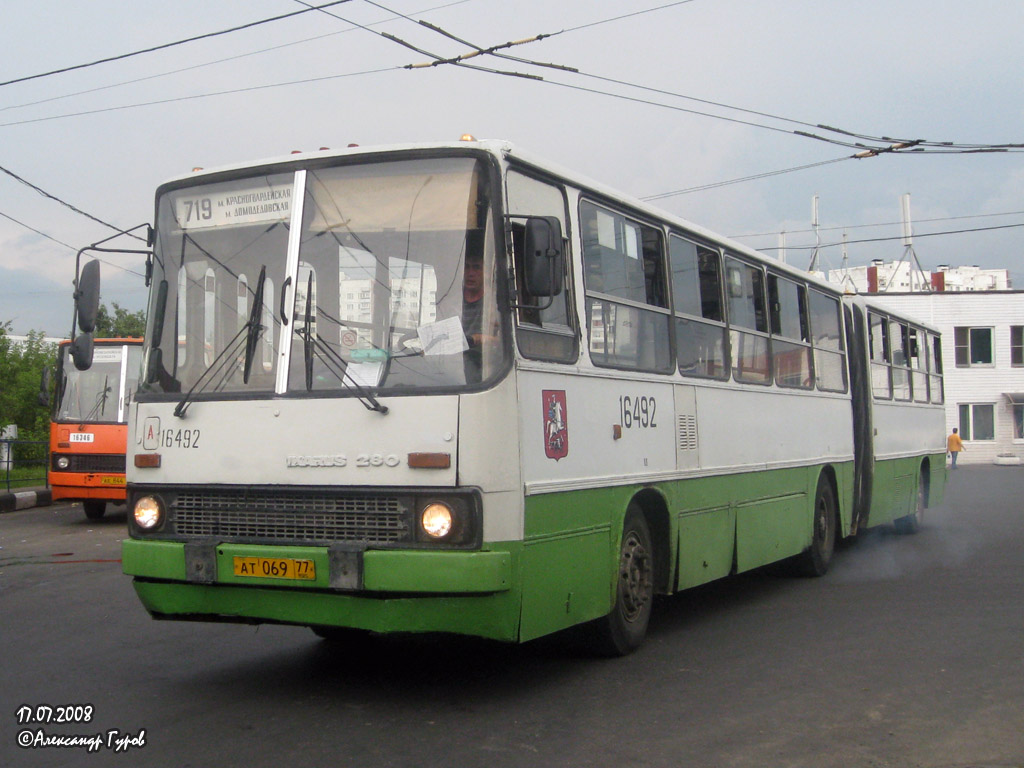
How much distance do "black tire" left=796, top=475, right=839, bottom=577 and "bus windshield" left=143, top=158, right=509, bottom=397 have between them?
682 centimetres

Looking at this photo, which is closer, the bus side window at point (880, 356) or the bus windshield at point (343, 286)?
the bus windshield at point (343, 286)

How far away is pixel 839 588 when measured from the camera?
11.5 m

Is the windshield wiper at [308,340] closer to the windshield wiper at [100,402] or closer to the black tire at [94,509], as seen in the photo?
the windshield wiper at [100,402]

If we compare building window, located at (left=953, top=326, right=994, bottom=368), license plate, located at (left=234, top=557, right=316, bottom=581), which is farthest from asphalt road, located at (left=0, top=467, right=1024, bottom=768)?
building window, located at (left=953, top=326, right=994, bottom=368)

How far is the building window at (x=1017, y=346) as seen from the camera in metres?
53.7

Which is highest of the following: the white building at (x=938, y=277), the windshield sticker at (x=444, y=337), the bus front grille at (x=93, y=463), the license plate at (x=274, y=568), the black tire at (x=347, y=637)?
the white building at (x=938, y=277)

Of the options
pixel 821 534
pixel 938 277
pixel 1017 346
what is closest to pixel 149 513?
pixel 821 534

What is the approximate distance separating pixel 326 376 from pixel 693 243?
3.92m

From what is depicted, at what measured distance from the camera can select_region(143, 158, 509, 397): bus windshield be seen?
636 centimetres

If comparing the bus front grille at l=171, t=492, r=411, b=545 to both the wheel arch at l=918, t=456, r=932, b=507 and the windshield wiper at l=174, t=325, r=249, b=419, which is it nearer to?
the windshield wiper at l=174, t=325, r=249, b=419

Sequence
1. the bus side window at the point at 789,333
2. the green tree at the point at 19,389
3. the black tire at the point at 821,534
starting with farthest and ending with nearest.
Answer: the green tree at the point at 19,389 → the black tire at the point at 821,534 → the bus side window at the point at 789,333

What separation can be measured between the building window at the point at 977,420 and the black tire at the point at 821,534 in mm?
44349

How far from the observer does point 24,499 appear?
23.5 meters

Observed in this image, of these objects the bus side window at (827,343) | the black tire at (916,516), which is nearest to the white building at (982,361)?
the black tire at (916,516)
